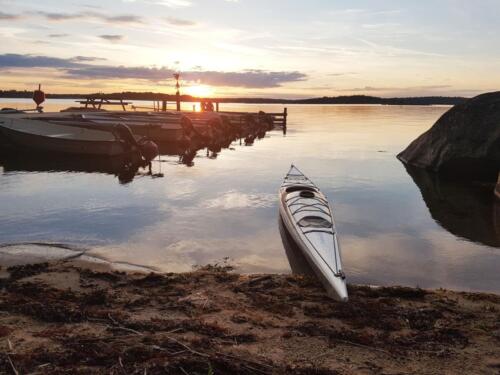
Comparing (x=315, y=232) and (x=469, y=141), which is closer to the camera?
(x=315, y=232)

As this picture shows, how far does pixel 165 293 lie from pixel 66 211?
28.5 feet

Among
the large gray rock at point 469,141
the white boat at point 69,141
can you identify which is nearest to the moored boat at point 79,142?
the white boat at point 69,141

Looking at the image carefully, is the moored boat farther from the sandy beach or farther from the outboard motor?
the sandy beach

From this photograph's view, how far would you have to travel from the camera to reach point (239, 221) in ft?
45.0

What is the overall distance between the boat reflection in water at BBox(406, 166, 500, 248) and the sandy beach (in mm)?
6102

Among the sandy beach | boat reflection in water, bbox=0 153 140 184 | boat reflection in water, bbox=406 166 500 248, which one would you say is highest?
boat reflection in water, bbox=0 153 140 184

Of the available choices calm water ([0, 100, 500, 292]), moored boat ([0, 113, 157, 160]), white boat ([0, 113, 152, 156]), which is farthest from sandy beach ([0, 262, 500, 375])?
white boat ([0, 113, 152, 156])

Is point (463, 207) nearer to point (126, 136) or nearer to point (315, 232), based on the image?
point (315, 232)

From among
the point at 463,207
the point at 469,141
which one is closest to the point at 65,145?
the point at 463,207

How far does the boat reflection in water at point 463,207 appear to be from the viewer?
43.9ft

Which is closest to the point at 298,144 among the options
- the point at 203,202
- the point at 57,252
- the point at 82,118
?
the point at 82,118

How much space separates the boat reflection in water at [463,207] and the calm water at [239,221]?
0.05 m

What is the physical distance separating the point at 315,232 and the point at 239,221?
14.9 ft

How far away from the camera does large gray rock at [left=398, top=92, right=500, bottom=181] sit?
840 inches
